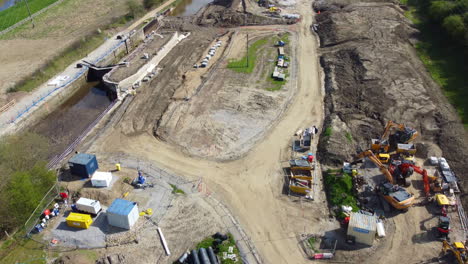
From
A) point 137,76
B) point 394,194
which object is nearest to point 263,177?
point 394,194

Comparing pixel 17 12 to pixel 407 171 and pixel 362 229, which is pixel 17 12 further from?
pixel 362 229

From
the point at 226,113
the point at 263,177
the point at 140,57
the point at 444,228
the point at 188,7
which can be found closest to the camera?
the point at 444,228

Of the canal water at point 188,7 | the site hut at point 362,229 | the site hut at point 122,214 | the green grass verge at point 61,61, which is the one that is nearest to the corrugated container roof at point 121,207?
the site hut at point 122,214

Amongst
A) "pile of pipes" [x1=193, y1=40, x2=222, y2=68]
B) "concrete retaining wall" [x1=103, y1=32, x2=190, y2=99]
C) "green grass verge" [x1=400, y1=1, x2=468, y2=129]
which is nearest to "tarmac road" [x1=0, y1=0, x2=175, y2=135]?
"concrete retaining wall" [x1=103, y1=32, x2=190, y2=99]

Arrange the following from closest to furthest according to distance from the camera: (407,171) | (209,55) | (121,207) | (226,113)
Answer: (121,207) < (407,171) < (226,113) < (209,55)

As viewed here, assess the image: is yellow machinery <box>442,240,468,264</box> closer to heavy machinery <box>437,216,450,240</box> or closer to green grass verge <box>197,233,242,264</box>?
heavy machinery <box>437,216,450,240</box>

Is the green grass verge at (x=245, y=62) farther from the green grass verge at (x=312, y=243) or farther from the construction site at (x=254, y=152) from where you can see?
the green grass verge at (x=312, y=243)
